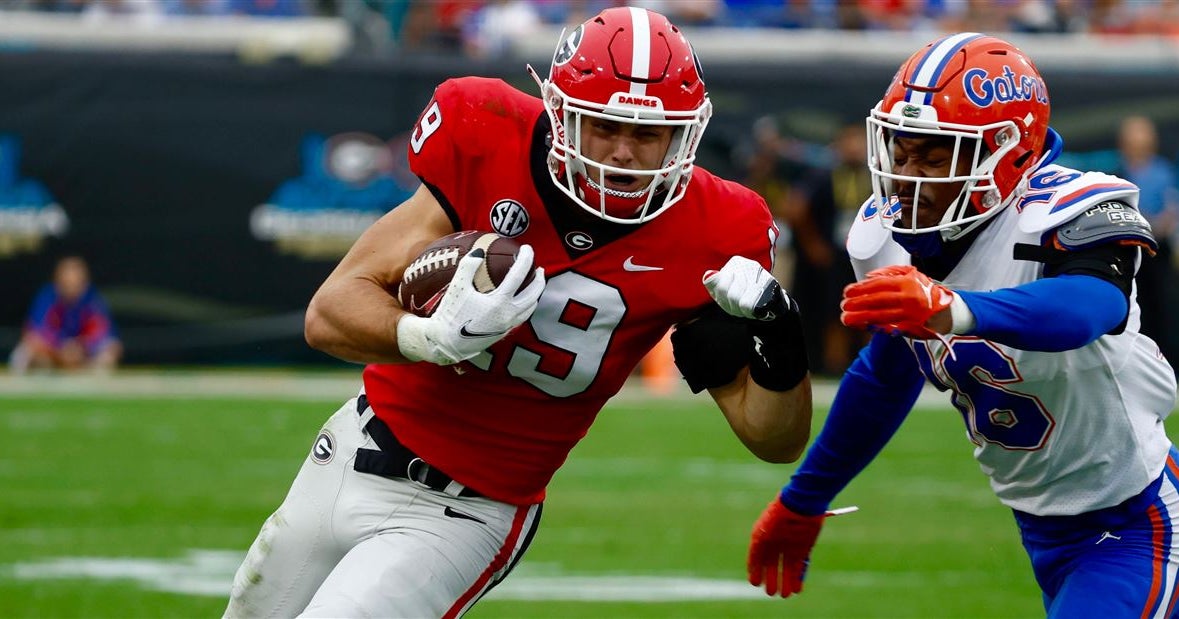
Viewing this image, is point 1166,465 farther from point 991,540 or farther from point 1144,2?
point 1144,2

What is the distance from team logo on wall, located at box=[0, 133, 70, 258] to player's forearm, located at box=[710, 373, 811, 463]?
32.9ft

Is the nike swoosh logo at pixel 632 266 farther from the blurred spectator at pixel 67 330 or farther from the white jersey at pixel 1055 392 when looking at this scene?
the blurred spectator at pixel 67 330

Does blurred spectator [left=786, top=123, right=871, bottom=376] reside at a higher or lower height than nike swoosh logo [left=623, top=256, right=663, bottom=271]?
lower

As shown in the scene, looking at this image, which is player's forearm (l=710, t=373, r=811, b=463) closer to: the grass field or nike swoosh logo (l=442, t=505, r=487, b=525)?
nike swoosh logo (l=442, t=505, r=487, b=525)

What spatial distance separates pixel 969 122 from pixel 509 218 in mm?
919

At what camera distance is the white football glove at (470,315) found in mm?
2951

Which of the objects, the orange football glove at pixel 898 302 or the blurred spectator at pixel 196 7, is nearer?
the orange football glove at pixel 898 302

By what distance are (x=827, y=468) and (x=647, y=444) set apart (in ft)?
18.7

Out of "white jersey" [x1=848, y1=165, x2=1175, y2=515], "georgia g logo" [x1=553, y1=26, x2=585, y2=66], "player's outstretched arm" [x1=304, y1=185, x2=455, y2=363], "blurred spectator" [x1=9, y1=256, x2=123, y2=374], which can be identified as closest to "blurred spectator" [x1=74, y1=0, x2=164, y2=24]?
"blurred spectator" [x1=9, y1=256, x2=123, y2=374]

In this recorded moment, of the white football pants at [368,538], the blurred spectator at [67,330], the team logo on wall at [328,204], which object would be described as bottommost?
the blurred spectator at [67,330]

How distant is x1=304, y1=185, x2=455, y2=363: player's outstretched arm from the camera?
3115 mm

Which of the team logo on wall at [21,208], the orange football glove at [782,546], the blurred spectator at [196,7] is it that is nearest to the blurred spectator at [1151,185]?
the orange football glove at [782,546]

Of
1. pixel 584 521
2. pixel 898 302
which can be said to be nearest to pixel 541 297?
pixel 898 302

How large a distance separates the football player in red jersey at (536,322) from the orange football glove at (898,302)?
31cm
